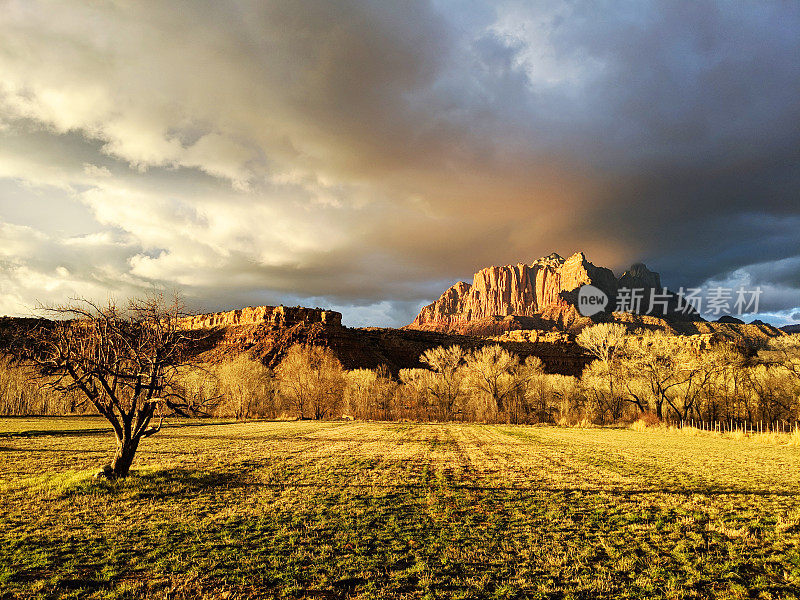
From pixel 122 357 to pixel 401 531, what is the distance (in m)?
12.0

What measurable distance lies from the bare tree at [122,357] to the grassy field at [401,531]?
219 cm

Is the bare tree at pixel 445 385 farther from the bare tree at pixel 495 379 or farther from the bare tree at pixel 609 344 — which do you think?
the bare tree at pixel 609 344

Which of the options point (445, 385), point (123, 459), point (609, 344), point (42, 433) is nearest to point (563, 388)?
point (609, 344)

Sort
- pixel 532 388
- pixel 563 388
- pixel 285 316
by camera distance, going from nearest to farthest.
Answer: pixel 532 388 → pixel 563 388 → pixel 285 316

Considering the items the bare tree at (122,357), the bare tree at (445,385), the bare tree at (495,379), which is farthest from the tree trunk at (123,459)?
the bare tree at (445,385)

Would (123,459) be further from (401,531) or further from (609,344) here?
(609,344)

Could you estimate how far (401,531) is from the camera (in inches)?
410

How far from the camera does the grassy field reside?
749 centimetres

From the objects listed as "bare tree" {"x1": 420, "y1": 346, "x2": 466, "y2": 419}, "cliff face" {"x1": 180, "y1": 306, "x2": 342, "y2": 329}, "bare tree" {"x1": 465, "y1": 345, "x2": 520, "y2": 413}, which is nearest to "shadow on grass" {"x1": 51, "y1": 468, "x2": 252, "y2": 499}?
A: "bare tree" {"x1": 465, "y1": 345, "x2": 520, "y2": 413}

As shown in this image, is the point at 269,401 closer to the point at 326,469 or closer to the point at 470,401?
the point at 470,401

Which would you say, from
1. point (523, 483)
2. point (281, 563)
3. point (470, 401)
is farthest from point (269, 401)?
point (281, 563)

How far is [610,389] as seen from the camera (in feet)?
212

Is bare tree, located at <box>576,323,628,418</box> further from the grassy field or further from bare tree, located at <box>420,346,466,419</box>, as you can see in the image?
the grassy field

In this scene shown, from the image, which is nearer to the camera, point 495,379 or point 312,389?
point 495,379
